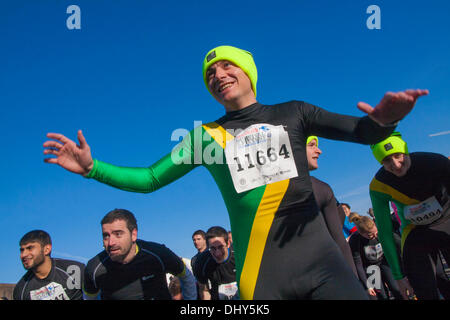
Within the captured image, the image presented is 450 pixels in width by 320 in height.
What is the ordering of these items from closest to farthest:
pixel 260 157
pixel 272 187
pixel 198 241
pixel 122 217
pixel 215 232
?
pixel 272 187 < pixel 260 157 < pixel 122 217 < pixel 215 232 < pixel 198 241

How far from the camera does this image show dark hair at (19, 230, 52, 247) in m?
7.56

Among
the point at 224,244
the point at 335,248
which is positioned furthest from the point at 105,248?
the point at 335,248

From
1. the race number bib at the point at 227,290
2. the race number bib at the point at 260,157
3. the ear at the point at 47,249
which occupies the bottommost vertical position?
the race number bib at the point at 227,290

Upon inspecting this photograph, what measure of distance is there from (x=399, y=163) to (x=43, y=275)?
7.26 meters

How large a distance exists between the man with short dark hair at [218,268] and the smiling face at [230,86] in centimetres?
513

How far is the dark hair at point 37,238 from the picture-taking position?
7562 mm

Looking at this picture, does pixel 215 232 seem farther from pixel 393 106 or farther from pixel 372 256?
pixel 393 106

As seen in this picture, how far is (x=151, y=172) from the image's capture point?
8.87ft

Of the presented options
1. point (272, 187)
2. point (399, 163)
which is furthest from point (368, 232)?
point (272, 187)

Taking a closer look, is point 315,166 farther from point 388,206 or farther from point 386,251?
point 386,251

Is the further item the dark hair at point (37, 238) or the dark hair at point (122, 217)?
the dark hair at point (37, 238)

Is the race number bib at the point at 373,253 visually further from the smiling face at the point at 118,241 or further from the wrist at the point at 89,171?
the wrist at the point at 89,171

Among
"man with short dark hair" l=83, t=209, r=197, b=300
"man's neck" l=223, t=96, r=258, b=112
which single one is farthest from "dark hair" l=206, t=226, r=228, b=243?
"man's neck" l=223, t=96, r=258, b=112

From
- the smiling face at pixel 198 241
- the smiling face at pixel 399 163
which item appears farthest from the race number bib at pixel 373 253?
the smiling face at pixel 198 241
